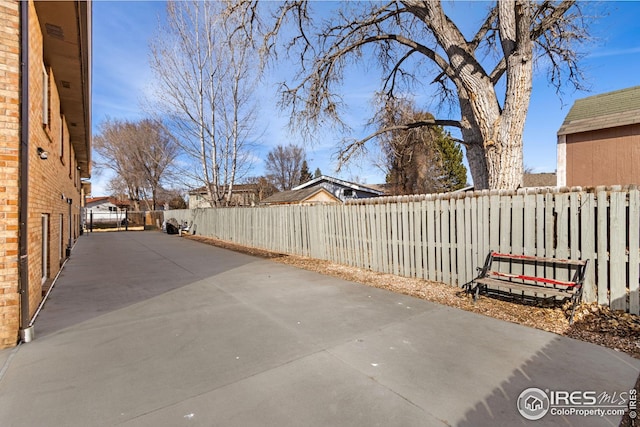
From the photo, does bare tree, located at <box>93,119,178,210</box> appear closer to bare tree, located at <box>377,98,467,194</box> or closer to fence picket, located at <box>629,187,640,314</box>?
bare tree, located at <box>377,98,467,194</box>

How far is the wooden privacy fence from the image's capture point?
4215 millimetres

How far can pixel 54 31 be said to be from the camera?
215 inches

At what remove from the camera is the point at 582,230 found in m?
4.50

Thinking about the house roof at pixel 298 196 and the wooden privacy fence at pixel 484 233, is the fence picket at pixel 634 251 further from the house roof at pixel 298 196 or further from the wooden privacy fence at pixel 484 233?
the house roof at pixel 298 196

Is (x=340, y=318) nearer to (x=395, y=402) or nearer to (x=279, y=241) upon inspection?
(x=395, y=402)

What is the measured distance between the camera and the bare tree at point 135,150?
98.7 feet

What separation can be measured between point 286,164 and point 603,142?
164ft

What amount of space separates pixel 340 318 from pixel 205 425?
2503mm

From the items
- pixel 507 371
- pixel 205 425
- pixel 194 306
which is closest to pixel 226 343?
pixel 205 425

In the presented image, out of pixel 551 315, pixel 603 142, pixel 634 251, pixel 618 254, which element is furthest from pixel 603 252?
pixel 603 142
